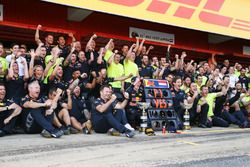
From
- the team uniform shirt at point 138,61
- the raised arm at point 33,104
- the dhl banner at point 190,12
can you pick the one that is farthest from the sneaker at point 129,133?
the dhl banner at point 190,12

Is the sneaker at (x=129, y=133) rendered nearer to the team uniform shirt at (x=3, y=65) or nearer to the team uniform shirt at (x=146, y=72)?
the team uniform shirt at (x=146, y=72)

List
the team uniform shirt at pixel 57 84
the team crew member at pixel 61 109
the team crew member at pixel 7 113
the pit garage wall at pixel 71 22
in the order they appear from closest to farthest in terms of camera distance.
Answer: the team crew member at pixel 7 113, the team crew member at pixel 61 109, the team uniform shirt at pixel 57 84, the pit garage wall at pixel 71 22

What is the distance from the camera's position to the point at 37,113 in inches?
249

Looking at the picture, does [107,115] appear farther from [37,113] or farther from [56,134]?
[37,113]

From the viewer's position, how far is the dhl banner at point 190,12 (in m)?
10.3

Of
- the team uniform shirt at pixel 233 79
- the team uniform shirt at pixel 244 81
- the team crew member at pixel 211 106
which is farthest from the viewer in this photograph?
the team uniform shirt at pixel 244 81

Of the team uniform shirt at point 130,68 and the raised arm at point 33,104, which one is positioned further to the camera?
the team uniform shirt at point 130,68

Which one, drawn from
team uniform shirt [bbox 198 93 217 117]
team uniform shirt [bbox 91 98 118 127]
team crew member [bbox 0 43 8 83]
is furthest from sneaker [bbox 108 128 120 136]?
team uniform shirt [bbox 198 93 217 117]

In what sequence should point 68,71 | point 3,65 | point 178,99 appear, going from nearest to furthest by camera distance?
point 3,65
point 68,71
point 178,99

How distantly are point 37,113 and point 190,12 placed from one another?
8100mm

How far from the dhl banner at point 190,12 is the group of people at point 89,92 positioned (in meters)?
1.64

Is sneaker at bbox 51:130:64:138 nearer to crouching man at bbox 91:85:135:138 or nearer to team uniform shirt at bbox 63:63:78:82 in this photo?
A: crouching man at bbox 91:85:135:138

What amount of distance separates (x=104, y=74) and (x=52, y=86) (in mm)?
1350

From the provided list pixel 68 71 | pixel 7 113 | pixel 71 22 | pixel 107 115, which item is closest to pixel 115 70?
pixel 68 71
